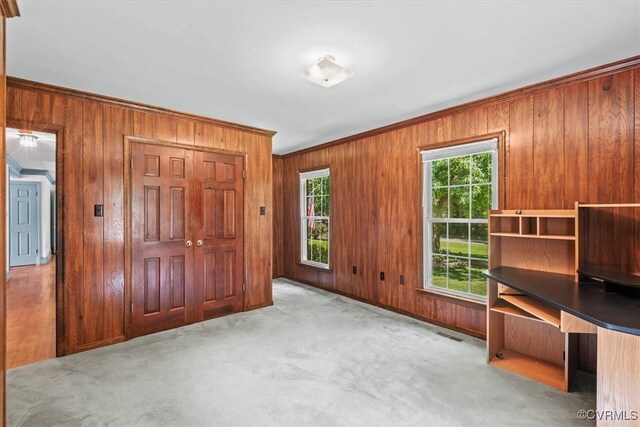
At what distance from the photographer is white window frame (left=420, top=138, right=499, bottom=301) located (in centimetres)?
318

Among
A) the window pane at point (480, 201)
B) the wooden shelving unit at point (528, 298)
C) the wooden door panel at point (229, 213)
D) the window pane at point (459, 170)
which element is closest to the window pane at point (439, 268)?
the window pane at point (480, 201)

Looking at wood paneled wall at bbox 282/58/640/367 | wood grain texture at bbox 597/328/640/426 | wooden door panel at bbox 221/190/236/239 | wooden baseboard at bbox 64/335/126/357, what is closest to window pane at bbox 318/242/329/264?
wood paneled wall at bbox 282/58/640/367

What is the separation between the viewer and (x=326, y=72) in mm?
2357

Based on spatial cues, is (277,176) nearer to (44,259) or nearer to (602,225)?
(602,225)

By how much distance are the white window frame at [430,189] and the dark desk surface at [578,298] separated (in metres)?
0.77

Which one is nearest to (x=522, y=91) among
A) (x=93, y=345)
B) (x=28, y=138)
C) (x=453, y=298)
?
(x=453, y=298)

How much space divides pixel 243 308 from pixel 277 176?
2.88 metres

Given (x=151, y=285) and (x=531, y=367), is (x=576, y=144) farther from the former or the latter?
(x=151, y=285)

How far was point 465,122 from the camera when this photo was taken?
3.37 meters

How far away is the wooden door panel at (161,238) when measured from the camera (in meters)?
3.33

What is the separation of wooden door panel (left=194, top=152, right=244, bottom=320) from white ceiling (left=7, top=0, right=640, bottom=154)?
0.97 m

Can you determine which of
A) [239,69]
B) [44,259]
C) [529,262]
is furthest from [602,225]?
[44,259]

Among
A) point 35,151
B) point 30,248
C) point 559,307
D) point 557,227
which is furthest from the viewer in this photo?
point 30,248

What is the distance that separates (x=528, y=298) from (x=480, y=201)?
1218mm
